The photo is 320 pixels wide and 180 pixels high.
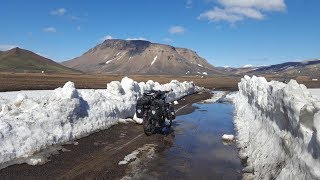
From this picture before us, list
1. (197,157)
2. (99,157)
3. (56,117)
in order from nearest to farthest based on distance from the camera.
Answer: (99,157)
(197,157)
(56,117)

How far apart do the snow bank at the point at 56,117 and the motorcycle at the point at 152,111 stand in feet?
6.45

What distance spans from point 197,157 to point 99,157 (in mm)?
3214

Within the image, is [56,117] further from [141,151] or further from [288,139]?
[288,139]

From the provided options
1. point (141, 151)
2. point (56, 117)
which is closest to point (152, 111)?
point (141, 151)

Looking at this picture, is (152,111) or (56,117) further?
(152,111)

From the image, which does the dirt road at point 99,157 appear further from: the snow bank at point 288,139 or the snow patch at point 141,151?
the snow bank at point 288,139

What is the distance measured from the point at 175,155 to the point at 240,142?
Result: 3318mm

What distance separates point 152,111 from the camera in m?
16.0

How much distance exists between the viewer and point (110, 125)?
17.8 metres

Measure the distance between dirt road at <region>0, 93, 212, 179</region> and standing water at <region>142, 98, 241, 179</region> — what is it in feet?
1.68

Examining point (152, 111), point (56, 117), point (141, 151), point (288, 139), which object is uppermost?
point (288, 139)

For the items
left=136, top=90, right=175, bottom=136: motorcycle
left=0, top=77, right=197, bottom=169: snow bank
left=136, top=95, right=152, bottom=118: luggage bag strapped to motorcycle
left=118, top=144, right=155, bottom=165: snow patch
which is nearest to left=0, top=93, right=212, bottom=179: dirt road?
left=118, top=144, right=155, bottom=165: snow patch

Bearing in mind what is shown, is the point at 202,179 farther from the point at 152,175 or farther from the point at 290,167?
the point at 290,167

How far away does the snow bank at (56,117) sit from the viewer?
1114 centimetres
